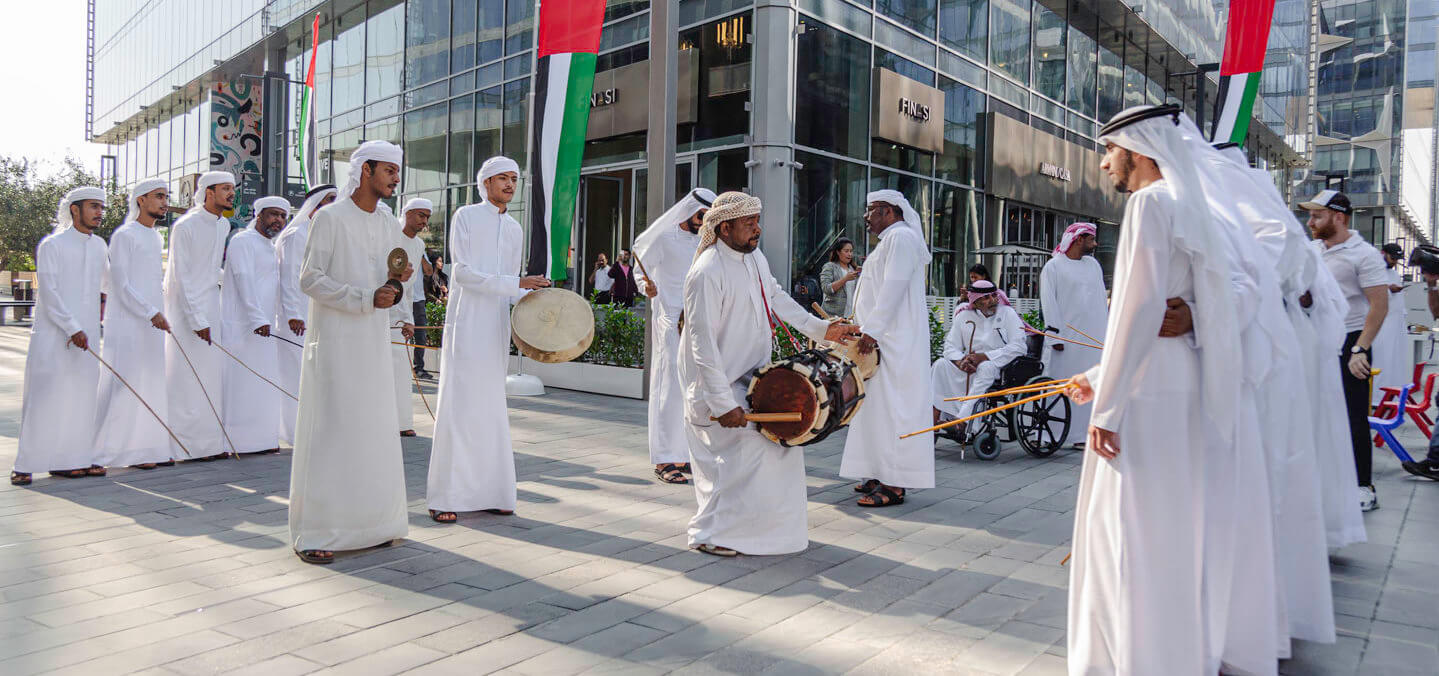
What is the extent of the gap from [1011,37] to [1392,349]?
14147mm

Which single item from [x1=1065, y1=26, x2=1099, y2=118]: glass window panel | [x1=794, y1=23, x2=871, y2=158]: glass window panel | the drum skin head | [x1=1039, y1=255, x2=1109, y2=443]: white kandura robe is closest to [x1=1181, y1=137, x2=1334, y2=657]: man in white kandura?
the drum skin head

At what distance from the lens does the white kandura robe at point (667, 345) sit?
7285mm

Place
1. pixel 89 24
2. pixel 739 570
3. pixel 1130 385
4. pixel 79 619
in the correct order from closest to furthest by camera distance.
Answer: pixel 1130 385
pixel 79 619
pixel 739 570
pixel 89 24

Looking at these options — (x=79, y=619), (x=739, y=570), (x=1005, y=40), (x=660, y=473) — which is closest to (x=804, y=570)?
(x=739, y=570)

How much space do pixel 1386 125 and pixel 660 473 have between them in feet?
215

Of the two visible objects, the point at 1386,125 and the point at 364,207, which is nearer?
the point at 364,207

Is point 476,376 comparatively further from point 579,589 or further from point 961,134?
point 961,134

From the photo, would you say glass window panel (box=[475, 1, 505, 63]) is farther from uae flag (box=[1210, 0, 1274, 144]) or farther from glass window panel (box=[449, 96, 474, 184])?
uae flag (box=[1210, 0, 1274, 144])

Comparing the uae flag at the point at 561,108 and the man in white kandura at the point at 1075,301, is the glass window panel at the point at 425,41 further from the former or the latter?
the man in white kandura at the point at 1075,301

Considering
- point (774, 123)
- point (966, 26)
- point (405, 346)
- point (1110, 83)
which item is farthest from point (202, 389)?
point (1110, 83)

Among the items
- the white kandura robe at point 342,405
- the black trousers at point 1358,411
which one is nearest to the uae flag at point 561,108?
the white kandura robe at point 342,405

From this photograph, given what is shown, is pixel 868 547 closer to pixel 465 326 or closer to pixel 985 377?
pixel 465 326

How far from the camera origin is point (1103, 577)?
3.29m

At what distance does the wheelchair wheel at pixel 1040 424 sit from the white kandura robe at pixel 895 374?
203 cm
